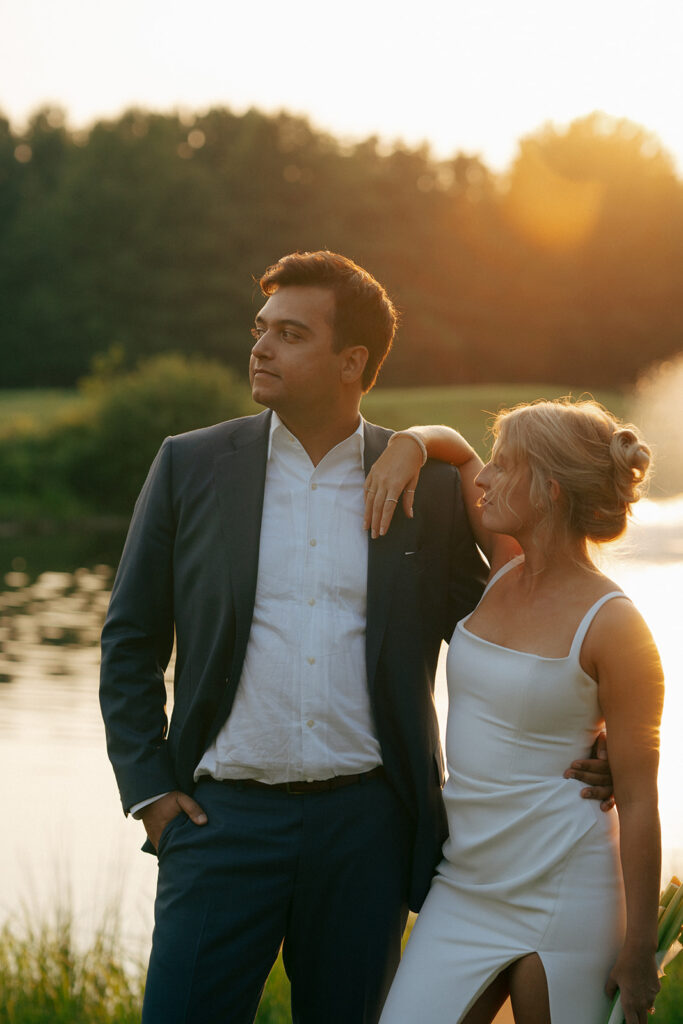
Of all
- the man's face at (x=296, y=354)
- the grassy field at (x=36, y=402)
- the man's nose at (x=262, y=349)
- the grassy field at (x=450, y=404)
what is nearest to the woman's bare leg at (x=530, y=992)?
the man's face at (x=296, y=354)

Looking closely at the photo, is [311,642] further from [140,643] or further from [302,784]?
[140,643]

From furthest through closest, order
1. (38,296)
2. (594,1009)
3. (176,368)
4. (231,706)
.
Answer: (38,296) → (176,368) → (231,706) → (594,1009)

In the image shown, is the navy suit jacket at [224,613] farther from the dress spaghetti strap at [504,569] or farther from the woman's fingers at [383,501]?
the dress spaghetti strap at [504,569]

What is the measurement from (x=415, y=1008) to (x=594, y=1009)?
34 cm

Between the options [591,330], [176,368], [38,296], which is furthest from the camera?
[591,330]

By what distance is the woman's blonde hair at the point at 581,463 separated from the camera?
2.62 m

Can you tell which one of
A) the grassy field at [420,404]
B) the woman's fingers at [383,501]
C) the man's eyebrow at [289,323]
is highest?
the man's eyebrow at [289,323]

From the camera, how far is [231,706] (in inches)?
110

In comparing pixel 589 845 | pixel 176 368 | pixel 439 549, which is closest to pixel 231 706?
pixel 439 549

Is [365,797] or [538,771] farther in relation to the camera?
[365,797]

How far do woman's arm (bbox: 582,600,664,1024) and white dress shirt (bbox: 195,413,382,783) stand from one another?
0.60m

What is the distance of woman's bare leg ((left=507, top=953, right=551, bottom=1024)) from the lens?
2.46 metres

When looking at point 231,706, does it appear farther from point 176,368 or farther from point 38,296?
point 38,296

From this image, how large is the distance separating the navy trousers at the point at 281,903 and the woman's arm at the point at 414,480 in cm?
58
